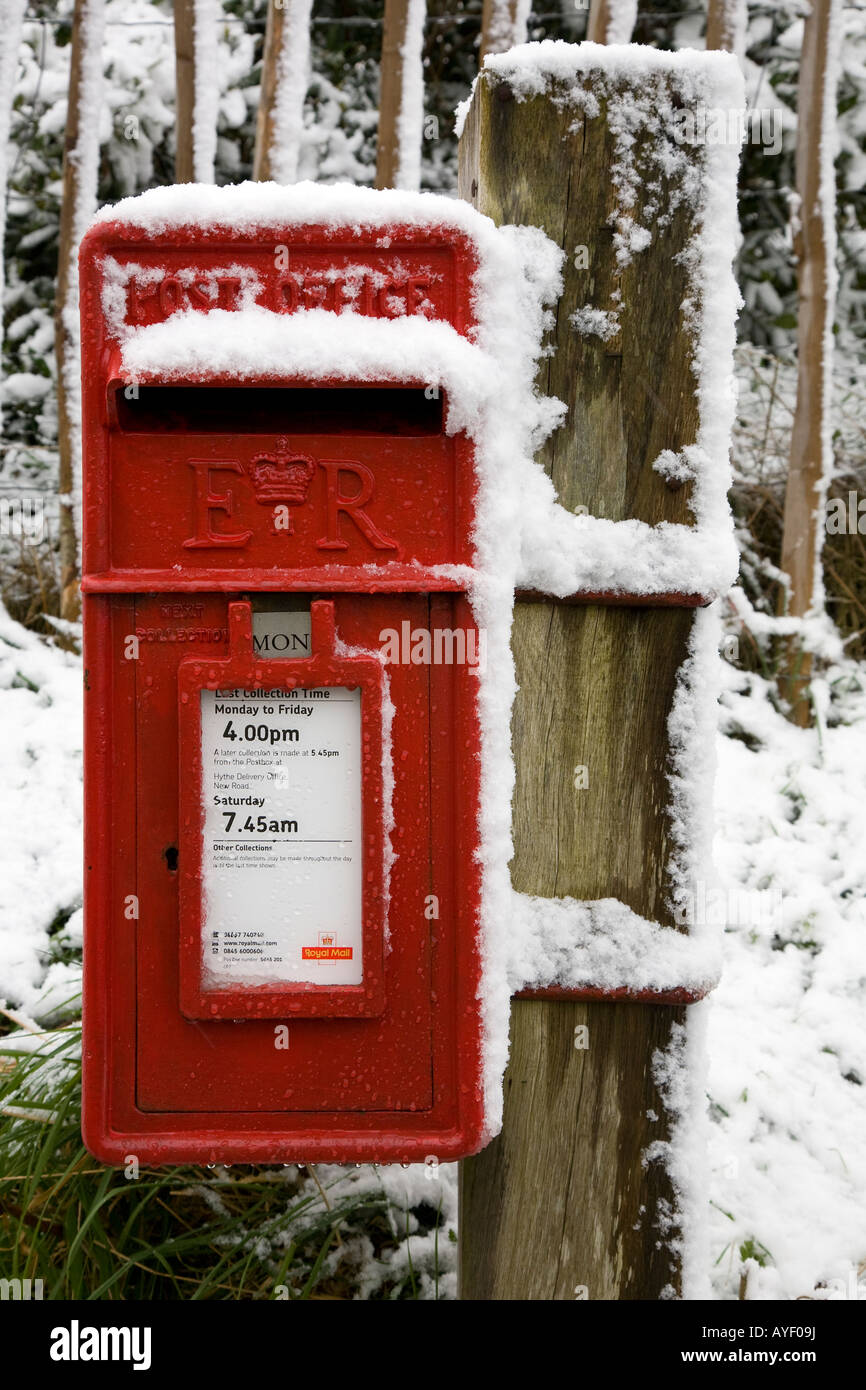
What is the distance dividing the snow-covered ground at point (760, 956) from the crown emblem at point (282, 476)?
119cm

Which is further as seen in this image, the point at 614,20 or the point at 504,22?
the point at 504,22

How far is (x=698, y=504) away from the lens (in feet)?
4.20

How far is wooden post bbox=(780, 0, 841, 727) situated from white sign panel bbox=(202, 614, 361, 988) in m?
2.27

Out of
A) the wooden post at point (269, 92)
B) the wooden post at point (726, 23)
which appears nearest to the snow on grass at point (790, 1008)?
the wooden post at point (726, 23)

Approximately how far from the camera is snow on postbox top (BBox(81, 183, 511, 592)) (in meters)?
1.13

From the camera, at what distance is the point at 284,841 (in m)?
1.18

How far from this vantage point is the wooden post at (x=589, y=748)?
4.12 feet

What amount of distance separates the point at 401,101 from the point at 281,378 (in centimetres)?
234

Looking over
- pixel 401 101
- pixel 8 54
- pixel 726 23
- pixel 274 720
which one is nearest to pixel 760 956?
pixel 274 720

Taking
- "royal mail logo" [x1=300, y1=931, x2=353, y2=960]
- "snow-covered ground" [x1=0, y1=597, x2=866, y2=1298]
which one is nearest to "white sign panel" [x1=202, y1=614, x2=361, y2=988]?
"royal mail logo" [x1=300, y1=931, x2=353, y2=960]

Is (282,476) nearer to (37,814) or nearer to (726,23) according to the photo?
(37,814)

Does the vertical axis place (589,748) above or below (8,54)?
below

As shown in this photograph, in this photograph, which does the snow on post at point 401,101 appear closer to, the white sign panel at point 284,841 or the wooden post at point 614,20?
the wooden post at point 614,20
